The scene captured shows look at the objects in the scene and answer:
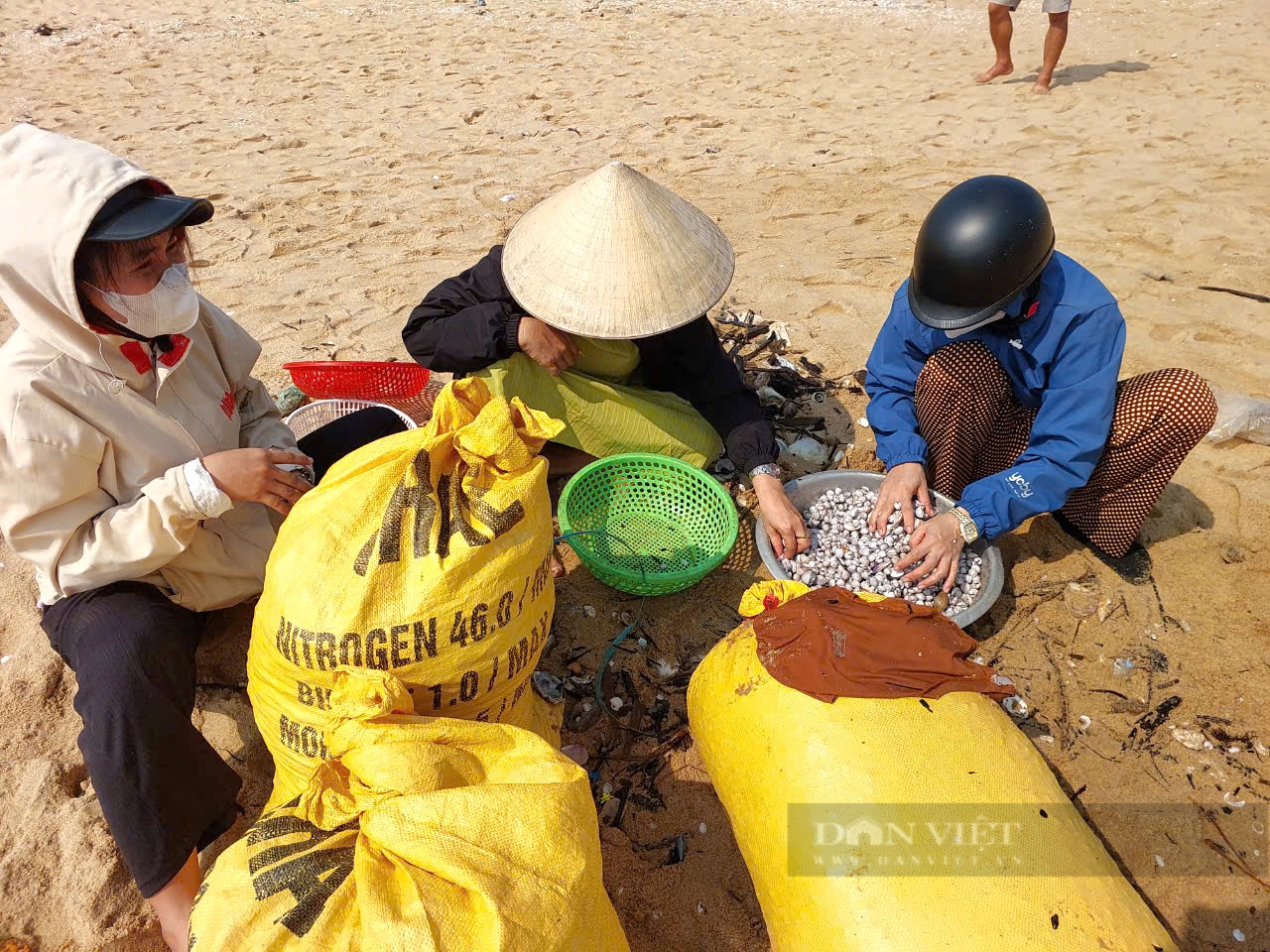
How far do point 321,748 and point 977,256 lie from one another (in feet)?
6.34

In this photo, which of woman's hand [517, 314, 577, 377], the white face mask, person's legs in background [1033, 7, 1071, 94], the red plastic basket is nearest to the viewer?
the white face mask

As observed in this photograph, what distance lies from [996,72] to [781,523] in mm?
6530

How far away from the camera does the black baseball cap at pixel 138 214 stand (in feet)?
4.88

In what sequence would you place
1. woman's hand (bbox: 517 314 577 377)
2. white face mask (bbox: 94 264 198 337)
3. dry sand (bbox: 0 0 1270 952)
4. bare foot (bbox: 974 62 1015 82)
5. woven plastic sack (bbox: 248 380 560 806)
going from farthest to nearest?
bare foot (bbox: 974 62 1015 82)
woman's hand (bbox: 517 314 577 377)
dry sand (bbox: 0 0 1270 952)
white face mask (bbox: 94 264 198 337)
woven plastic sack (bbox: 248 380 560 806)

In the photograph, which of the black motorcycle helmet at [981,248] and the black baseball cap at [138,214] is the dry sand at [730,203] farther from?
the black motorcycle helmet at [981,248]

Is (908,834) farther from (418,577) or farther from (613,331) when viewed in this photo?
(613,331)

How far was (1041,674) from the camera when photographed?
7.27 ft

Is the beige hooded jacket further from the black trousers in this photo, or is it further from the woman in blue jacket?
the woman in blue jacket

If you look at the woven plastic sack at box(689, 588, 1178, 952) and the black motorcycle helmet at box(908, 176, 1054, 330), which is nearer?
the woven plastic sack at box(689, 588, 1178, 952)

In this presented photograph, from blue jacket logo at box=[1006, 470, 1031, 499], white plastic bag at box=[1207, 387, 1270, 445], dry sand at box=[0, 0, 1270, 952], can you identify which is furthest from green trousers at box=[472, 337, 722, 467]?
white plastic bag at box=[1207, 387, 1270, 445]

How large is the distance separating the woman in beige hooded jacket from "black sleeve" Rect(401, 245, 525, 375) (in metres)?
0.68

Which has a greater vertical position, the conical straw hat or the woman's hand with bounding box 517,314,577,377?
the conical straw hat

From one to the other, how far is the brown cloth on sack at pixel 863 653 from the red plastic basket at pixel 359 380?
1.81 meters

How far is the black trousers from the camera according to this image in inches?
59.1
